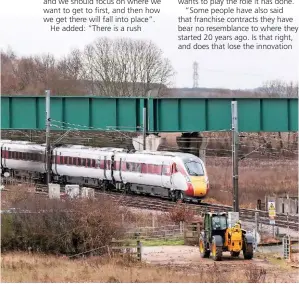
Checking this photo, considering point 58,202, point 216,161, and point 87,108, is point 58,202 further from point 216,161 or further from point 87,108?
point 216,161

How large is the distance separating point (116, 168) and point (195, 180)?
6.99 metres

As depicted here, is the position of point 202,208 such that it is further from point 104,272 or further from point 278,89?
point 278,89

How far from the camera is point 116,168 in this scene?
43.5 meters

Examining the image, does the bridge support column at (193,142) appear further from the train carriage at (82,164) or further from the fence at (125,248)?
the fence at (125,248)

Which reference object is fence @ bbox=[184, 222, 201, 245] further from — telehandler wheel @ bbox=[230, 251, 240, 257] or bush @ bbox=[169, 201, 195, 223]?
telehandler wheel @ bbox=[230, 251, 240, 257]

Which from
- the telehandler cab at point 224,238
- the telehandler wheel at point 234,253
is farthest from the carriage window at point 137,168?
the telehandler wheel at point 234,253

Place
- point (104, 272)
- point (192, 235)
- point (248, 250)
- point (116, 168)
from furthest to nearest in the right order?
point (116, 168) < point (192, 235) < point (248, 250) < point (104, 272)

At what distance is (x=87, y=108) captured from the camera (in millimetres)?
47844

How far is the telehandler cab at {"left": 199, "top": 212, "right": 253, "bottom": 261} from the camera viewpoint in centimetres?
2450

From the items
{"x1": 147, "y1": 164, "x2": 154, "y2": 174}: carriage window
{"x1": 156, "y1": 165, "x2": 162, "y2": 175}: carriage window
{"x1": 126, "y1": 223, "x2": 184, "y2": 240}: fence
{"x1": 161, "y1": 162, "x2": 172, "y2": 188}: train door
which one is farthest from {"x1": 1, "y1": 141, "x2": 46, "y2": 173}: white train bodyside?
{"x1": 126, "y1": 223, "x2": 184, "y2": 240}: fence

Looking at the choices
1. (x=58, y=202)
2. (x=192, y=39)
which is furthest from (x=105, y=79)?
(x=192, y=39)

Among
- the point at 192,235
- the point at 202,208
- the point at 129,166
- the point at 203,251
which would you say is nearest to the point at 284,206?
the point at 202,208

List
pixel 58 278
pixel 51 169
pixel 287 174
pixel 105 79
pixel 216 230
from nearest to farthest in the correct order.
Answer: pixel 58 278, pixel 216 230, pixel 51 169, pixel 287 174, pixel 105 79

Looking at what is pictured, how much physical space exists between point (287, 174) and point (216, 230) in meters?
32.7
